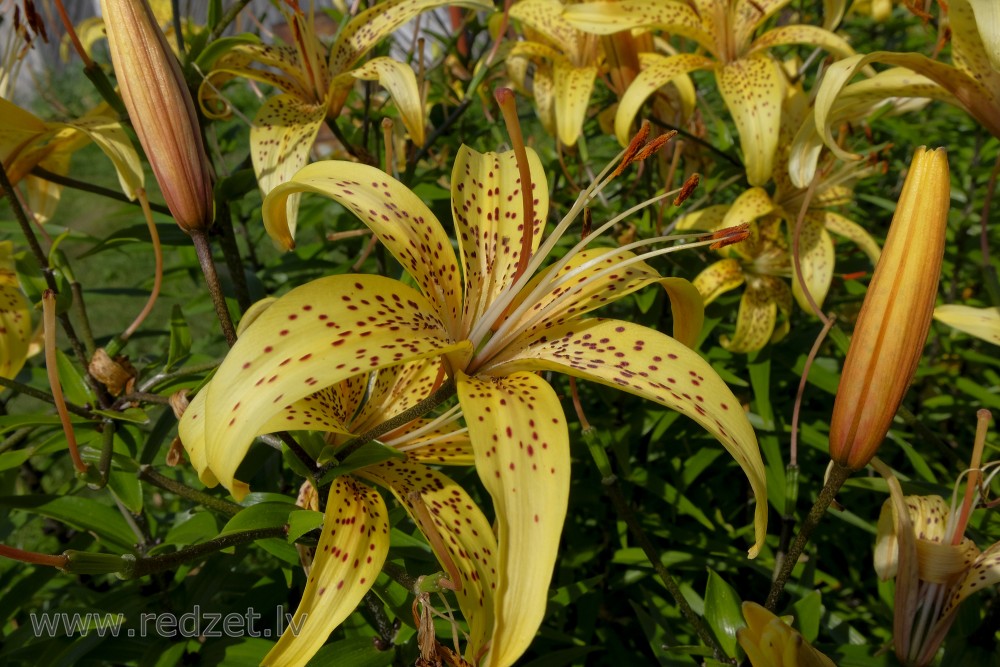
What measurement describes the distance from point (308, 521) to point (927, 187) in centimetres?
66

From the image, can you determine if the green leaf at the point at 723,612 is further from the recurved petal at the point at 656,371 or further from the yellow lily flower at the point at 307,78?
the yellow lily flower at the point at 307,78

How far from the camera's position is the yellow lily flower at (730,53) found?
4.37 feet

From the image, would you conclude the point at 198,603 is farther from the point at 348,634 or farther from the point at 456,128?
the point at 456,128

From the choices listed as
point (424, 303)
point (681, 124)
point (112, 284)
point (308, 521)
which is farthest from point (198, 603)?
point (112, 284)

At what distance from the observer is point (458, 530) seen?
32.1 inches

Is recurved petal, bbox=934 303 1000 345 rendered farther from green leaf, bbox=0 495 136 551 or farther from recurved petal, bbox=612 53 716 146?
green leaf, bbox=0 495 136 551

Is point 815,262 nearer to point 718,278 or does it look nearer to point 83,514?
point 718,278

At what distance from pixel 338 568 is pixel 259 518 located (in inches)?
4.0

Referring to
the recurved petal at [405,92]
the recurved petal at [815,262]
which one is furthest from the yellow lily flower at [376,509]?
the recurved petal at [815,262]

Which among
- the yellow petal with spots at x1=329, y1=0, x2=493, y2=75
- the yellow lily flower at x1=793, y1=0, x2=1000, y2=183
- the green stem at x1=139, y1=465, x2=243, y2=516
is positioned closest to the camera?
the green stem at x1=139, y1=465, x2=243, y2=516

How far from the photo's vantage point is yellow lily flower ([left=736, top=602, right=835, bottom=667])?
28.6 inches

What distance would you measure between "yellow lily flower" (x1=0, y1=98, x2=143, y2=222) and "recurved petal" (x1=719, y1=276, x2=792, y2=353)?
3.29 ft

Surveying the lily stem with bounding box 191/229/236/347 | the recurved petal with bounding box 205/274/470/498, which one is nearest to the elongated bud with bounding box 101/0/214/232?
the lily stem with bounding box 191/229/236/347

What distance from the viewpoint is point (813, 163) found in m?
1.21
